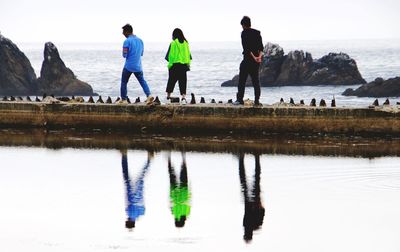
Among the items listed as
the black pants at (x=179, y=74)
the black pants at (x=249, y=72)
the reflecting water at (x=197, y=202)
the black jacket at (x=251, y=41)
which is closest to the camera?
the reflecting water at (x=197, y=202)

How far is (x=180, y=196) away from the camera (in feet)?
52.6

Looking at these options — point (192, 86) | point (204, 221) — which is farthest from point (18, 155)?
point (192, 86)

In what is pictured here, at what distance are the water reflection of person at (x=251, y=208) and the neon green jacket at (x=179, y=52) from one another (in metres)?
6.93

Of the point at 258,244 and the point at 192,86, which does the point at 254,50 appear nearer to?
the point at 258,244

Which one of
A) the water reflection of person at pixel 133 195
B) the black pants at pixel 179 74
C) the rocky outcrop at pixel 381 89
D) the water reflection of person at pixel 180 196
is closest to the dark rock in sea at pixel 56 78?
the rocky outcrop at pixel 381 89

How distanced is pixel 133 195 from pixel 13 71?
103m

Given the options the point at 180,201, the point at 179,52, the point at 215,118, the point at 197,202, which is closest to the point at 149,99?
the point at 179,52

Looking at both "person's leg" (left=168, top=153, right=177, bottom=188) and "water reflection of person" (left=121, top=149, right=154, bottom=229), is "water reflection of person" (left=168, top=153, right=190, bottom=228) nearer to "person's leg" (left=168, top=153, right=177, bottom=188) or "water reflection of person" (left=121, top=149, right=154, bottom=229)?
"person's leg" (left=168, top=153, right=177, bottom=188)

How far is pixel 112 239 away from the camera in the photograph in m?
13.0

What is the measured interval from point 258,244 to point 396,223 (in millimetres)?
1928

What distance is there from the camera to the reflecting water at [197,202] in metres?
12.9

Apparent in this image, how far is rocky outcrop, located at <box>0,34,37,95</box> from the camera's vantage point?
11588cm

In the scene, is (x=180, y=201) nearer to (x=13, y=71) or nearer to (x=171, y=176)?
(x=171, y=176)

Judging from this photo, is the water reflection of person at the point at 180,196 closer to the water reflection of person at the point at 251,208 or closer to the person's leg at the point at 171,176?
the person's leg at the point at 171,176
